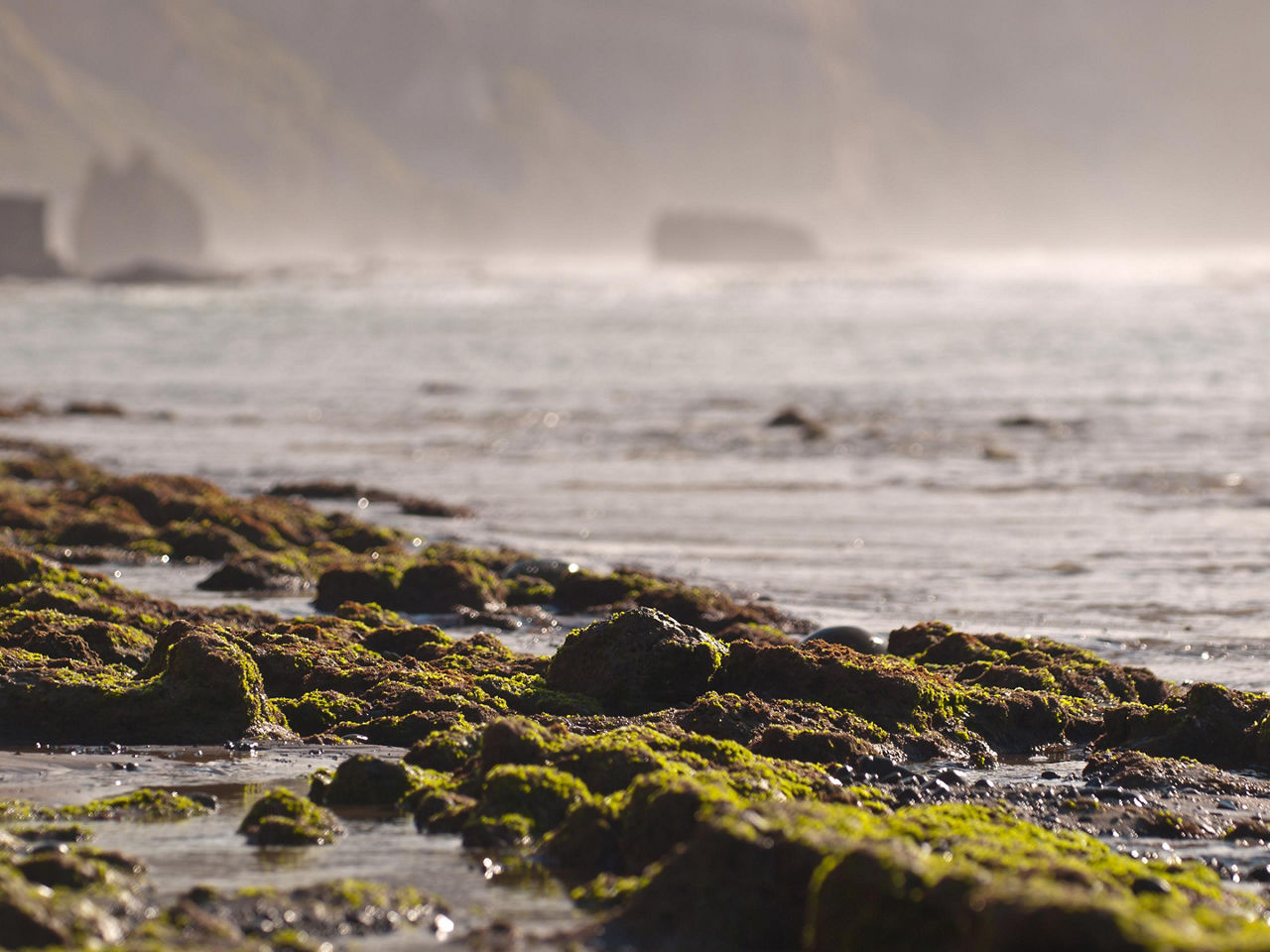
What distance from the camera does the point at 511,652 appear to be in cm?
1116

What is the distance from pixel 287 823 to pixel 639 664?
10.3 feet

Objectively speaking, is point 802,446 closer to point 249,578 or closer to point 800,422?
point 800,422

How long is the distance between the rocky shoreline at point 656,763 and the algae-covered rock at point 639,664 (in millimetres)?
17

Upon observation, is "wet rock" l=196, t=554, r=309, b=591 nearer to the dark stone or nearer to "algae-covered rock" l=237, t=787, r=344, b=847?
the dark stone

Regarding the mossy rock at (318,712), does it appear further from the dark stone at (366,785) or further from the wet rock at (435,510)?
the wet rock at (435,510)

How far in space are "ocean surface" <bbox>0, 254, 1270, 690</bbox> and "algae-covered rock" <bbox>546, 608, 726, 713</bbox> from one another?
363 cm

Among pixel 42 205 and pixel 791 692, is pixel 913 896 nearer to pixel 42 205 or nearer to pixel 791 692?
pixel 791 692

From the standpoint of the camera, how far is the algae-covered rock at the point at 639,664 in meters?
9.60

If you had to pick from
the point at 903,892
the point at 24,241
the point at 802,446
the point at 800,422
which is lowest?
the point at 903,892

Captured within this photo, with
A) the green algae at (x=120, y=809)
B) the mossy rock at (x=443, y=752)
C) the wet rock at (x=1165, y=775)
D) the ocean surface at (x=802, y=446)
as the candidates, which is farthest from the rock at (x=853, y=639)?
the green algae at (x=120, y=809)

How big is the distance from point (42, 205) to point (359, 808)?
183560mm

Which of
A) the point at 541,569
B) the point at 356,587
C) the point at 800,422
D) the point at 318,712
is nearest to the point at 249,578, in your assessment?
the point at 356,587

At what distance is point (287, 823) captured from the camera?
691 centimetres

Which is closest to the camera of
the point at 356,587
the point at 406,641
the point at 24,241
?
the point at 406,641
